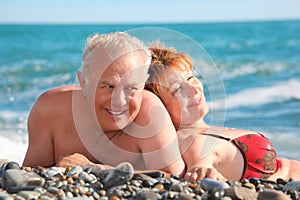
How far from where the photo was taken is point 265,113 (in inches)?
309

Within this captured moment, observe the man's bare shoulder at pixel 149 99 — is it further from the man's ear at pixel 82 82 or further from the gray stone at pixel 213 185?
the gray stone at pixel 213 185

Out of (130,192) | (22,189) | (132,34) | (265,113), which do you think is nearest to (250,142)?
(132,34)

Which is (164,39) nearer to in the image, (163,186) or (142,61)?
(142,61)

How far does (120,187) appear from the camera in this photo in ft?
8.80

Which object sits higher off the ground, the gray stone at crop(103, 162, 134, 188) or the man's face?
the man's face

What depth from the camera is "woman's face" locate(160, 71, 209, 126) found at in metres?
3.49

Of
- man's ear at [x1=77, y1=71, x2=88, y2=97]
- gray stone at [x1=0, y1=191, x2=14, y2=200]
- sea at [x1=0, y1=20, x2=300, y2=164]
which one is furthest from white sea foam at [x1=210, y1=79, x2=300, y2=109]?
gray stone at [x1=0, y1=191, x2=14, y2=200]

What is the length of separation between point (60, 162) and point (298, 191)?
1339mm

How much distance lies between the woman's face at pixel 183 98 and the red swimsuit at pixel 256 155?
0.21m

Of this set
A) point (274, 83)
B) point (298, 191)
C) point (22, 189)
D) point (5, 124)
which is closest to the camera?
point (22, 189)

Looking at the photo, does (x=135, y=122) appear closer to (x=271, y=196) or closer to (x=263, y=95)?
(x=271, y=196)

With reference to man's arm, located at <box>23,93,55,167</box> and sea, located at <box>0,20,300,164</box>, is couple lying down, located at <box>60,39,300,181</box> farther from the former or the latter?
man's arm, located at <box>23,93,55,167</box>

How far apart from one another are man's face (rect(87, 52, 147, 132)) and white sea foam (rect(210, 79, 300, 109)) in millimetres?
5171

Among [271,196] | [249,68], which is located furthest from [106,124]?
[249,68]
